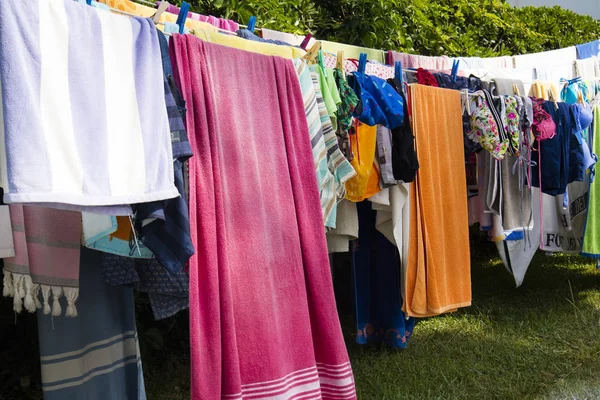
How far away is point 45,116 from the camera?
1.38 m

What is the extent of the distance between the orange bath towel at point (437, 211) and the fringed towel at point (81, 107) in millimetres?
1639

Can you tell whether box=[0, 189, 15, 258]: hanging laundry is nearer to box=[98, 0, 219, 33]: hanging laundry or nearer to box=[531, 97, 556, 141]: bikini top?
box=[98, 0, 219, 33]: hanging laundry

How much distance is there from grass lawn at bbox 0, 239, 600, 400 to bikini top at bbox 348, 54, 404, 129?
1.48 m

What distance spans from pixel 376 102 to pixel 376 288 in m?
1.33

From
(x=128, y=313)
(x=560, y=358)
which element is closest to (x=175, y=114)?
(x=128, y=313)

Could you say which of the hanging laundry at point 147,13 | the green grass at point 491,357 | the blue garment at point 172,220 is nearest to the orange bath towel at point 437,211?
the green grass at point 491,357

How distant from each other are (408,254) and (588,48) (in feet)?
9.14

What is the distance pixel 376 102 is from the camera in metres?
2.58

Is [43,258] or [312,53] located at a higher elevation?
[312,53]

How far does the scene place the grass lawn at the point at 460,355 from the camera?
291 cm

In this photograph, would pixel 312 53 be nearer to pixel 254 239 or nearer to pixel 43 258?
pixel 254 239

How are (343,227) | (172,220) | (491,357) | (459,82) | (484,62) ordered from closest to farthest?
(172,220), (343,227), (459,82), (491,357), (484,62)

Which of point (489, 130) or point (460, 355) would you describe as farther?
point (460, 355)

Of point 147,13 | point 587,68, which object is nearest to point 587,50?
point 587,68
